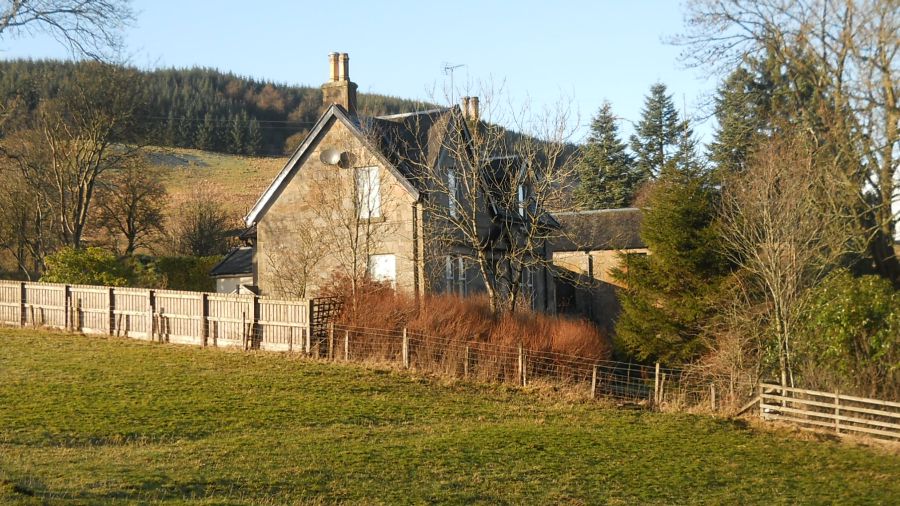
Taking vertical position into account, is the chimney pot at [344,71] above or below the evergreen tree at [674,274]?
above

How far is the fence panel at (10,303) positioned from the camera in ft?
103

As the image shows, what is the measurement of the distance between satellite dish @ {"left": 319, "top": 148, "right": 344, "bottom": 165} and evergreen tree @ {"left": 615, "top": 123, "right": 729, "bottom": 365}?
10300mm

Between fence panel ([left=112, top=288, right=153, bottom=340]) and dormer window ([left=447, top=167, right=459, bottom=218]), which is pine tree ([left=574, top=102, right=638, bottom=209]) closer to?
dormer window ([left=447, top=167, right=459, bottom=218])

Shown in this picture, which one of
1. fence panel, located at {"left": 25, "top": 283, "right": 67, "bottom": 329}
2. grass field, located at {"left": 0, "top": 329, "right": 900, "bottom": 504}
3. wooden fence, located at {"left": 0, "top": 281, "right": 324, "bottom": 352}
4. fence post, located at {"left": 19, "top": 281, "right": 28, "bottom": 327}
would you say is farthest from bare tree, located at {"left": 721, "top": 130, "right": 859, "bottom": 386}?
fence post, located at {"left": 19, "top": 281, "right": 28, "bottom": 327}

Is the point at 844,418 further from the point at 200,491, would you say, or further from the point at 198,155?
the point at 198,155

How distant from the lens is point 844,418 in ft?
71.8

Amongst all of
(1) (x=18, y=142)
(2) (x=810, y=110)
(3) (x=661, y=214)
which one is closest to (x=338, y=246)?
(3) (x=661, y=214)

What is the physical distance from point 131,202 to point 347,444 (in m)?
39.6

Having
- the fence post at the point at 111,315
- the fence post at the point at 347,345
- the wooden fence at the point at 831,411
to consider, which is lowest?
the wooden fence at the point at 831,411

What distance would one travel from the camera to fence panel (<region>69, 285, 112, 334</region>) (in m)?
29.4

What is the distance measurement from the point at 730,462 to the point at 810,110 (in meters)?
14.0

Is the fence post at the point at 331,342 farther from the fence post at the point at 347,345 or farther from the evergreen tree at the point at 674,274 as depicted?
the evergreen tree at the point at 674,274

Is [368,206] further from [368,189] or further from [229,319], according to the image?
[229,319]

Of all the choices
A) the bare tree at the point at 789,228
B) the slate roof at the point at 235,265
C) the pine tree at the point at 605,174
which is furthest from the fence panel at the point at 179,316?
the pine tree at the point at 605,174
